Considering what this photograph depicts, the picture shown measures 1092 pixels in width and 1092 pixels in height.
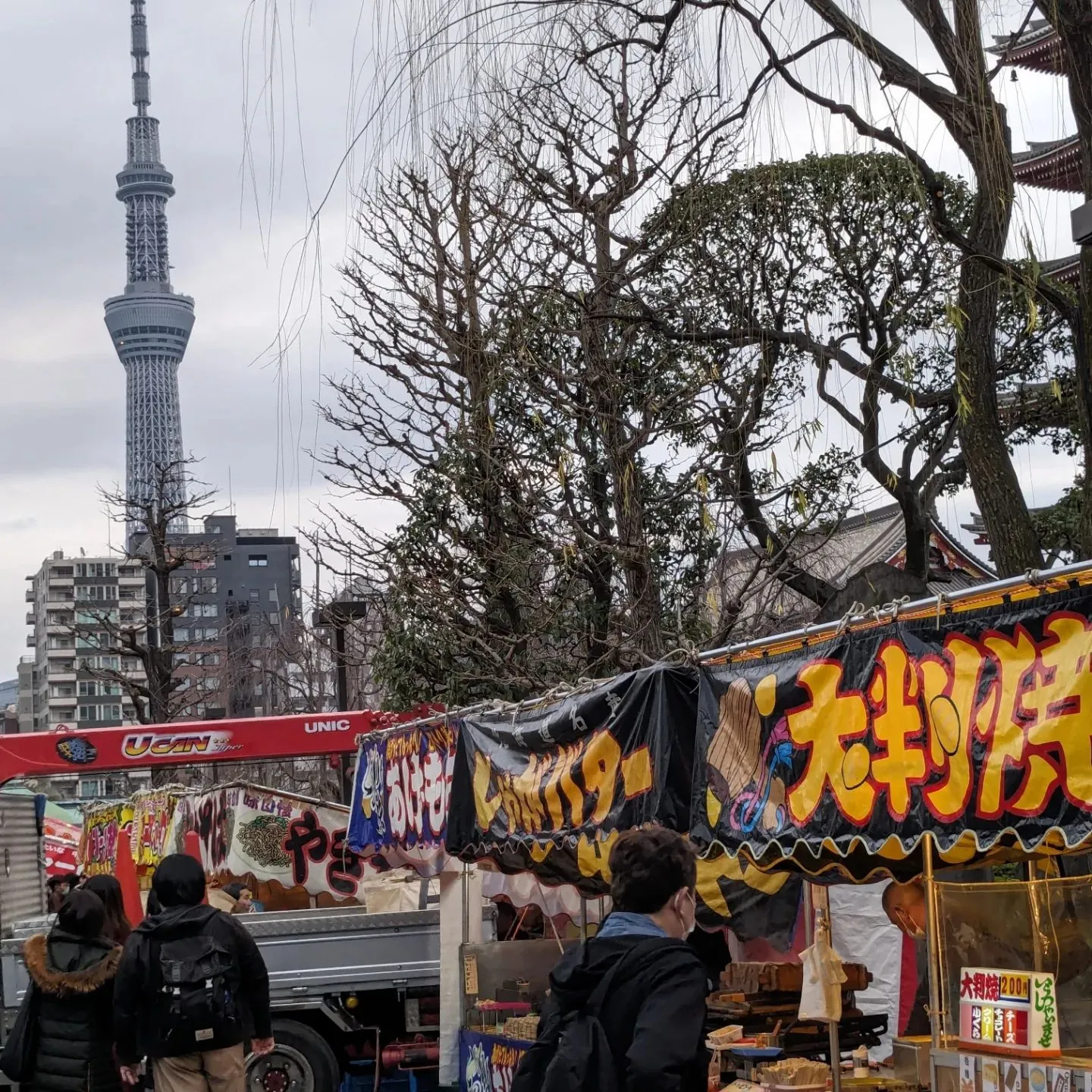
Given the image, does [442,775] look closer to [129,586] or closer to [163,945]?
[163,945]

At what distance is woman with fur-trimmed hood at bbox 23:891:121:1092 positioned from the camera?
711cm

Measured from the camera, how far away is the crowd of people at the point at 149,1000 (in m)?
6.73

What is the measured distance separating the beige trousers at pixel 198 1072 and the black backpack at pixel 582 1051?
3.48 meters

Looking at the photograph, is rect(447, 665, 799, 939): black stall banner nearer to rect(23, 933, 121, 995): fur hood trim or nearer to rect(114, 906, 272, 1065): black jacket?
rect(114, 906, 272, 1065): black jacket

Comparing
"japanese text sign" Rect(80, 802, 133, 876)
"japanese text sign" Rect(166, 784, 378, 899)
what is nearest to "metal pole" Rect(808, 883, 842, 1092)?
"japanese text sign" Rect(166, 784, 378, 899)

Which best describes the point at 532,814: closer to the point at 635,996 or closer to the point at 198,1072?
the point at 198,1072

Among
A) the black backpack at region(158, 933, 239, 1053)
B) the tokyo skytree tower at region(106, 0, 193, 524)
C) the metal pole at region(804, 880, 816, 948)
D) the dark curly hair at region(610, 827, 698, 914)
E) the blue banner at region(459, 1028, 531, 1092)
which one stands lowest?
the blue banner at region(459, 1028, 531, 1092)

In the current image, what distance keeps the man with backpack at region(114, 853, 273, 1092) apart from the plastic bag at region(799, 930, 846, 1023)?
2.63 metres

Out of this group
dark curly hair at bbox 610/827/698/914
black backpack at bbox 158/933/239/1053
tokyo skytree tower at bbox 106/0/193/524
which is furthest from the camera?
tokyo skytree tower at bbox 106/0/193/524

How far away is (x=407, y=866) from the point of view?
1097 cm

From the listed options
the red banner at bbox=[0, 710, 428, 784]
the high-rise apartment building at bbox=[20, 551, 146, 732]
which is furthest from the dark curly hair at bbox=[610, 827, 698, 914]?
the high-rise apartment building at bbox=[20, 551, 146, 732]

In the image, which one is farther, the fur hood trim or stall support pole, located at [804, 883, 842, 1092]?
the fur hood trim

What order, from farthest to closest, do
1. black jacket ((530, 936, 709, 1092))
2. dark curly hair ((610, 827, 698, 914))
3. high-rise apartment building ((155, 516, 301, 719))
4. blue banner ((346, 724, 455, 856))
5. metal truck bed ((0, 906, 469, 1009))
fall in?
Result: high-rise apartment building ((155, 516, 301, 719)), metal truck bed ((0, 906, 469, 1009)), blue banner ((346, 724, 455, 856)), dark curly hair ((610, 827, 698, 914)), black jacket ((530, 936, 709, 1092))

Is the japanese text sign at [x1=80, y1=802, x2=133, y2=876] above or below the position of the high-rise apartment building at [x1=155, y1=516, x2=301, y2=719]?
below
